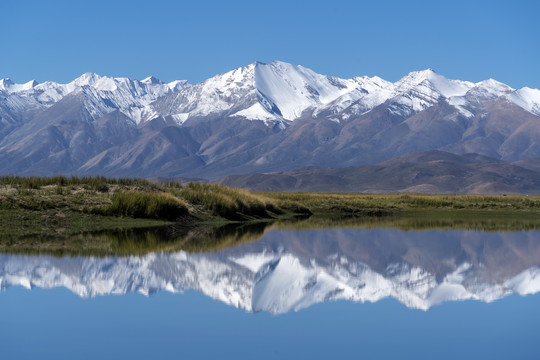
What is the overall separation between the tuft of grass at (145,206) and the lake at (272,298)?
31.7 ft

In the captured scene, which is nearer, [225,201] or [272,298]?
[272,298]

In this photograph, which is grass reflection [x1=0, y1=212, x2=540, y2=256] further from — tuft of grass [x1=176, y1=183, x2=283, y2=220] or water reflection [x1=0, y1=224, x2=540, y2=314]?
tuft of grass [x1=176, y1=183, x2=283, y2=220]

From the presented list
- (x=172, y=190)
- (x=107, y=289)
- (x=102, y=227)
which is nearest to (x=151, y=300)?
(x=107, y=289)

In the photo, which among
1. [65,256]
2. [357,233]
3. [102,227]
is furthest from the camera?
[357,233]

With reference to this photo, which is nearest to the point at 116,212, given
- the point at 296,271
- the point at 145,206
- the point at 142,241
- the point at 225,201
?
the point at 145,206

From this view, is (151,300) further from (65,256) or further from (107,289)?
(65,256)

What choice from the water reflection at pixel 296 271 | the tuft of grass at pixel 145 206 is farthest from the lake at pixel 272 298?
the tuft of grass at pixel 145 206

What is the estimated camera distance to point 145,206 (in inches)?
1588

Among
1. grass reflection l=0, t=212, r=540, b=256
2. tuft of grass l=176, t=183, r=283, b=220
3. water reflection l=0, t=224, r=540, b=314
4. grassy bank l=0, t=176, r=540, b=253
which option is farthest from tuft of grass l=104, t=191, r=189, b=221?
water reflection l=0, t=224, r=540, b=314

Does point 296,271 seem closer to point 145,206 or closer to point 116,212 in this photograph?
point 116,212

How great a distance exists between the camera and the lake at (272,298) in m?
13.8

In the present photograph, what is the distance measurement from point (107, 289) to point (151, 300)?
163 cm

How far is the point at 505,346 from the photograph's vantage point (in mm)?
14109

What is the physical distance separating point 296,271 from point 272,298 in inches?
200
